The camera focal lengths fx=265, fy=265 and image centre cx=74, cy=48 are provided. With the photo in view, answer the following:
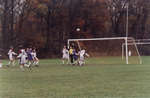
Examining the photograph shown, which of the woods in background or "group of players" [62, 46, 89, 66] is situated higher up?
the woods in background

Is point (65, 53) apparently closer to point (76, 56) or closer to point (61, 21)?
point (76, 56)

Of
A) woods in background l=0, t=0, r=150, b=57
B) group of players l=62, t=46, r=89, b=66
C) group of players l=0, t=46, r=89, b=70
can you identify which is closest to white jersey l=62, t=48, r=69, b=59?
group of players l=0, t=46, r=89, b=70

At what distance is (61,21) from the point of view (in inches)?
1956

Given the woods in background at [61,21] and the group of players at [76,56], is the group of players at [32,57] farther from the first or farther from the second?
the woods in background at [61,21]

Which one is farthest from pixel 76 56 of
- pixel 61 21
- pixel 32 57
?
pixel 61 21

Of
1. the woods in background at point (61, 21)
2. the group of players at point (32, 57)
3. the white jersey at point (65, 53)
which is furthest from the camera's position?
the woods in background at point (61, 21)

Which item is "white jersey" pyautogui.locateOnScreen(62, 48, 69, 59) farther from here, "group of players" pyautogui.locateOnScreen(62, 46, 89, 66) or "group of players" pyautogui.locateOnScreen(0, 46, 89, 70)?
"group of players" pyautogui.locateOnScreen(62, 46, 89, 66)

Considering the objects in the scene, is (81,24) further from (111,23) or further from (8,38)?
(8,38)

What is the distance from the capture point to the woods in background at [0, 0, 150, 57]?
153 feet

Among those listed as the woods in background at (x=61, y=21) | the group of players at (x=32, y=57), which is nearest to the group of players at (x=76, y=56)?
the group of players at (x=32, y=57)

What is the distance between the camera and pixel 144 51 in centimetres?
4922

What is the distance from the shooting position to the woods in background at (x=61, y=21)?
153 ft

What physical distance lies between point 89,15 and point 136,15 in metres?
9.61

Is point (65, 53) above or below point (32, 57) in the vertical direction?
below
